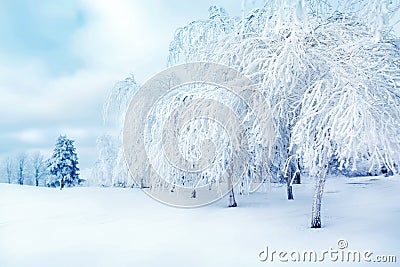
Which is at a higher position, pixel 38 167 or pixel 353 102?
pixel 353 102

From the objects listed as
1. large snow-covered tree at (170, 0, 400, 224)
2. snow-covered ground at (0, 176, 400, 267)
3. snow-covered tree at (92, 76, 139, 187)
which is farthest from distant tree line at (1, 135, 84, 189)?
large snow-covered tree at (170, 0, 400, 224)

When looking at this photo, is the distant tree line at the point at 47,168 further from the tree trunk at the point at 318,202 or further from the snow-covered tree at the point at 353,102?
the snow-covered tree at the point at 353,102

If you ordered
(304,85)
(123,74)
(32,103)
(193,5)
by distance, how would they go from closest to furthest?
(304,85), (32,103), (193,5), (123,74)

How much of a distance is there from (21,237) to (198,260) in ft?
8.04

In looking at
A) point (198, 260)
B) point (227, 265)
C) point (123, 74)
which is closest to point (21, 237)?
point (198, 260)

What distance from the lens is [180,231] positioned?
13.3ft

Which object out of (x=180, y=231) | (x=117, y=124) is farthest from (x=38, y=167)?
(x=180, y=231)

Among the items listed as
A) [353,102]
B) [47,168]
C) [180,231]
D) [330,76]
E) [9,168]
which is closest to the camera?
[353,102]

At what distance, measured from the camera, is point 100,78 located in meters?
6.29

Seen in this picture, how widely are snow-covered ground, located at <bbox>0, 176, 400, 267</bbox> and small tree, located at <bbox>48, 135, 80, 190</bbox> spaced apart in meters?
2.54

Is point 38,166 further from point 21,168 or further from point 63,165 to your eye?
point 63,165

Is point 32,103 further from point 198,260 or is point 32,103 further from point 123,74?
point 198,260

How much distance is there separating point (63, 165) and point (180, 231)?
664 centimetres

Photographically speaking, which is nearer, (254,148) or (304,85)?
(304,85)
